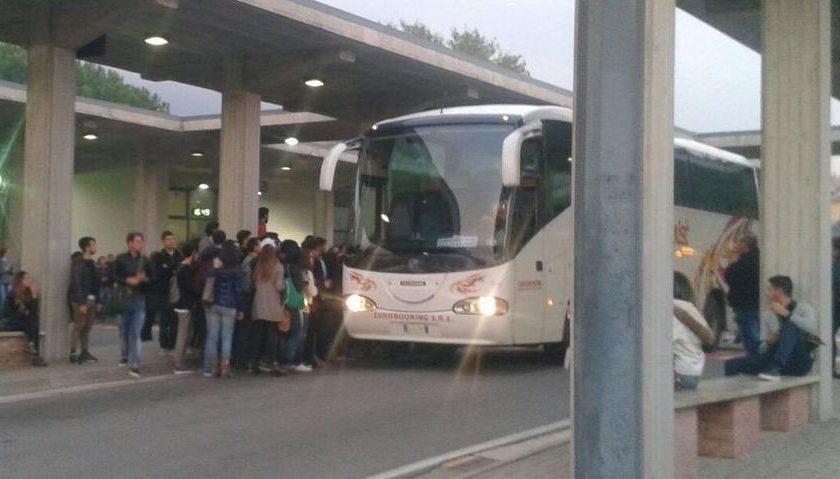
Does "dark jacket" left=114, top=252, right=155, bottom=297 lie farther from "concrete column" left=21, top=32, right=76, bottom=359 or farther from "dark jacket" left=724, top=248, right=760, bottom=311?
"dark jacket" left=724, top=248, right=760, bottom=311

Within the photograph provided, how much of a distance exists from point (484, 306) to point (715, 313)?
928 centimetres

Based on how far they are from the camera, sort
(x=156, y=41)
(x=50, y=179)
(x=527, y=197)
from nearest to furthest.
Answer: (x=527, y=197)
(x=50, y=179)
(x=156, y=41)

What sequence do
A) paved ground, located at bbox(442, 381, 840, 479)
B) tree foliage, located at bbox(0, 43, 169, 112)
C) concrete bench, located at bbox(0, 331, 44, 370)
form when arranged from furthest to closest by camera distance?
1. tree foliage, located at bbox(0, 43, 169, 112)
2. concrete bench, located at bbox(0, 331, 44, 370)
3. paved ground, located at bbox(442, 381, 840, 479)

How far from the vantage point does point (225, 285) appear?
15.5m

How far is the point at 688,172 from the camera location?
75.2ft

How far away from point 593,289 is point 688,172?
1733 centimetres

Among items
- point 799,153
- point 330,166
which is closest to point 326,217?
point 330,166

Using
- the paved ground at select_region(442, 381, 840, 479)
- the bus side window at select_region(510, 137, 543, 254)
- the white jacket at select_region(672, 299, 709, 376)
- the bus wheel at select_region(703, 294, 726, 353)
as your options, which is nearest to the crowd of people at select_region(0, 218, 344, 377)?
the bus side window at select_region(510, 137, 543, 254)

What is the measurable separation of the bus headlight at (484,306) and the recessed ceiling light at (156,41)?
7358mm

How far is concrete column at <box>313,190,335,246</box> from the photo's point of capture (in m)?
38.2

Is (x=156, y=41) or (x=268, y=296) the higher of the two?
(x=156, y=41)

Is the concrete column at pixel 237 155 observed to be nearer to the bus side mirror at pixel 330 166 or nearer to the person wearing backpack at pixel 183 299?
the bus side mirror at pixel 330 166

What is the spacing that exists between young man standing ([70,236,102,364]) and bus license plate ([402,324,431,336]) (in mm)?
4374

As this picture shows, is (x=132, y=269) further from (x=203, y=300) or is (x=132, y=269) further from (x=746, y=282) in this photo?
(x=746, y=282)
